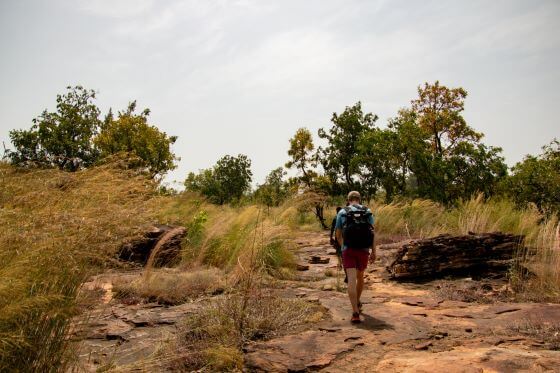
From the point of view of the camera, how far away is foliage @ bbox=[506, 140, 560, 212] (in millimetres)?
13008

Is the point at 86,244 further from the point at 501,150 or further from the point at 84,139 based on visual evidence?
the point at 84,139

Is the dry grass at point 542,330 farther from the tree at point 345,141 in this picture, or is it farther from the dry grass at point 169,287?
the tree at point 345,141

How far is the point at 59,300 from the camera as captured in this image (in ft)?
7.64

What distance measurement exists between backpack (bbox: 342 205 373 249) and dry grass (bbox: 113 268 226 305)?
214 cm

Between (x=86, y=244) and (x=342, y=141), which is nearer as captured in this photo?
(x=86, y=244)

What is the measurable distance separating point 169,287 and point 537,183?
530 inches

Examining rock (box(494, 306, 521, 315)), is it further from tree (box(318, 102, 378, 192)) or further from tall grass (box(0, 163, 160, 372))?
tree (box(318, 102, 378, 192))

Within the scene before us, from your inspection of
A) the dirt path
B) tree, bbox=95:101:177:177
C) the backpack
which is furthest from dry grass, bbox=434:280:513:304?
tree, bbox=95:101:177:177

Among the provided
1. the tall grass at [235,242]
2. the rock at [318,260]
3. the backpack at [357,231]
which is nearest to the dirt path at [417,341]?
the backpack at [357,231]

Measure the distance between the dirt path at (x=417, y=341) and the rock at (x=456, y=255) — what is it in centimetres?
167

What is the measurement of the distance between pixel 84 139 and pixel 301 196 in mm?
15139

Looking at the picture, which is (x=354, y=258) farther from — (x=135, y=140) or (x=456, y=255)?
(x=135, y=140)

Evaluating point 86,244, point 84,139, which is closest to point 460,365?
point 86,244

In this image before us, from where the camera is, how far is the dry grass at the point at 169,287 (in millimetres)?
5648
